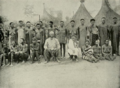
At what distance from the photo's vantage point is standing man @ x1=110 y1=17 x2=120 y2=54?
3.46 metres

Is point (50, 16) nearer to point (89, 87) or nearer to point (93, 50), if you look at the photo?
point (93, 50)

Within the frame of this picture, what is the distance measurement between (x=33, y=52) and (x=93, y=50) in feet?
4.51

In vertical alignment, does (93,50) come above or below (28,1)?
below

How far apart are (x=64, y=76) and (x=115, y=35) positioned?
58.5 inches

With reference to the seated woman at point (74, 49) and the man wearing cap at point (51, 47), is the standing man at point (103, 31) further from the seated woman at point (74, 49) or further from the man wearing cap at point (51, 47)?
the man wearing cap at point (51, 47)

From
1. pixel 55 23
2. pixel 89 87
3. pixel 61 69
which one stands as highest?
pixel 55 23

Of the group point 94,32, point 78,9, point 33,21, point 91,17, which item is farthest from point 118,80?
point 33,21

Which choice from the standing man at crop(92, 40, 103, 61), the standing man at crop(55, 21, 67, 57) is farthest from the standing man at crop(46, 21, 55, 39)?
the standing man at crop(92, 40, 103, 61)

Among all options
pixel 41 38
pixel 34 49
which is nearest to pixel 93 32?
pixel 41 38

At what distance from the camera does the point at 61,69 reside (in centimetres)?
346

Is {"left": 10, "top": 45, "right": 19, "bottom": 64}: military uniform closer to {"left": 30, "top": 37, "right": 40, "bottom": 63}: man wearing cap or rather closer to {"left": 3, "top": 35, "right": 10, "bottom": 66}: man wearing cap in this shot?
{"left": 3, "top": 35, "right": 10, "bottom": 66}: man wearing cap

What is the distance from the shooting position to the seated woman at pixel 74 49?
3502 millimetres

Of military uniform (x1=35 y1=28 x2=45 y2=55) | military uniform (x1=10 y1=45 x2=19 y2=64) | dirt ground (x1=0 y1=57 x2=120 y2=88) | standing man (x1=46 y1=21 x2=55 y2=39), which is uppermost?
standing man (x1=46 y1=21 x2=55 y2=39)

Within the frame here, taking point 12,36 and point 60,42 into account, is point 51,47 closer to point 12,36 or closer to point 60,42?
point 60,42
